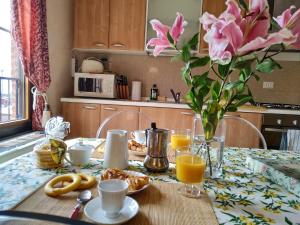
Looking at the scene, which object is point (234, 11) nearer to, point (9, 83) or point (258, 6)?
point (258, 6)

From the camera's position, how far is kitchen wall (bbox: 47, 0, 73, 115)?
102 inches

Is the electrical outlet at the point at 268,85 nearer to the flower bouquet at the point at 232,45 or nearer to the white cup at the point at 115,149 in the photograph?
the flower bouquet at the point at 232,45

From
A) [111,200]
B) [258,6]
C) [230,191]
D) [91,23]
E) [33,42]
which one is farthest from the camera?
[91,23]

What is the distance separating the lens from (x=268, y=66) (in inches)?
29.3

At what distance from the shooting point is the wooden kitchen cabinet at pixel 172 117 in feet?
8.68

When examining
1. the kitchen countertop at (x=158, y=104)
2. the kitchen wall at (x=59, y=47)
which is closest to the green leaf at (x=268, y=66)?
the kitchen countertop at (x=158, y=104)

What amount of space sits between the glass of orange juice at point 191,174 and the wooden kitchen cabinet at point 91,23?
7.82ft

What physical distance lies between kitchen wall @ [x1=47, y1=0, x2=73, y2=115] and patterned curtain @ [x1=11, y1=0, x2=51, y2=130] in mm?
389

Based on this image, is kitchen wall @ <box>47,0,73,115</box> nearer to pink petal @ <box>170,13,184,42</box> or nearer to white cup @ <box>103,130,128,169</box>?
white cup @ <box>103,130,128,169</box>

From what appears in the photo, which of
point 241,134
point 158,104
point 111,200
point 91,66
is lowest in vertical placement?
point 241,134

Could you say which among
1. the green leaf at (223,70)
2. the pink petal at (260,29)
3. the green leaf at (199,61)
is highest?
the pink petal at (260,29)

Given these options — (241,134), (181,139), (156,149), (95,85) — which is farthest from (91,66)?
(156,149)

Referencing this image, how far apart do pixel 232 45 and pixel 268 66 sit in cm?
17

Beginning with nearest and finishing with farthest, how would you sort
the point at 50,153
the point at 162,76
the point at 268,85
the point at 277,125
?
the point at 50,153 → the point at 277,125 → the point at 268,85 → the point at 162,76
